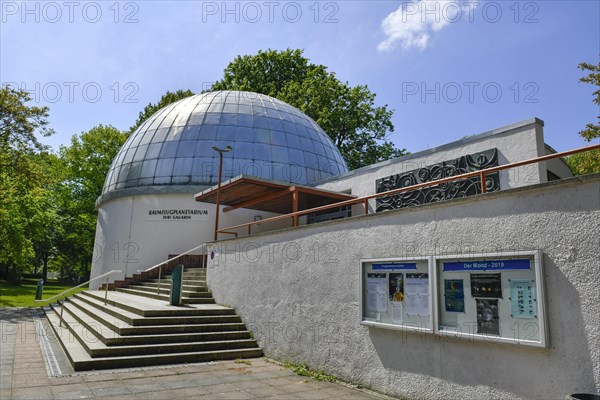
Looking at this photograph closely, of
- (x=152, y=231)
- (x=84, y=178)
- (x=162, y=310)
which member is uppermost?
(x=84, y=178)

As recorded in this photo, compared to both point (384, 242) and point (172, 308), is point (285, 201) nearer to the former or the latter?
point (172, 308)

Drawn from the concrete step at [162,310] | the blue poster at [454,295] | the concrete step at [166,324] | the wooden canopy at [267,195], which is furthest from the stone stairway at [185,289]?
the blue poster at [454,295]

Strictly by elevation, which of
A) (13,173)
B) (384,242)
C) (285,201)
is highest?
(13,173)

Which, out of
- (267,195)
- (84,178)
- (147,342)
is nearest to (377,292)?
(147,342)

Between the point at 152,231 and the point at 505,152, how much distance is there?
15011 mm

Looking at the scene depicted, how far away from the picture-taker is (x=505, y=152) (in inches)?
406

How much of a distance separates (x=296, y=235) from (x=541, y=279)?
16.9 ft

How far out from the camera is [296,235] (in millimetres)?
9109

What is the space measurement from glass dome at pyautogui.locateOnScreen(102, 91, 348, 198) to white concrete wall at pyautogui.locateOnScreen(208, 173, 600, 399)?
10221 mm

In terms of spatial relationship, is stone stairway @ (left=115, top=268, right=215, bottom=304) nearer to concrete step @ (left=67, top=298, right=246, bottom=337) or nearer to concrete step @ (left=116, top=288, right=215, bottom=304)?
concrete step @ (left=116, top=288, right=215, bottom=304)

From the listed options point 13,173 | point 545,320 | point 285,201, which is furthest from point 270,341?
point 13,173

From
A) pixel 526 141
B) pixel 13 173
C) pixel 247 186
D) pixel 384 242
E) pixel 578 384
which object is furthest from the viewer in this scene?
pixel 13 173

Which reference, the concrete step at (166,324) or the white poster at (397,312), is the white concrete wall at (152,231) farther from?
the white poster at (397,312)

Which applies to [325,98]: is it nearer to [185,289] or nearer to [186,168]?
[186,168]
